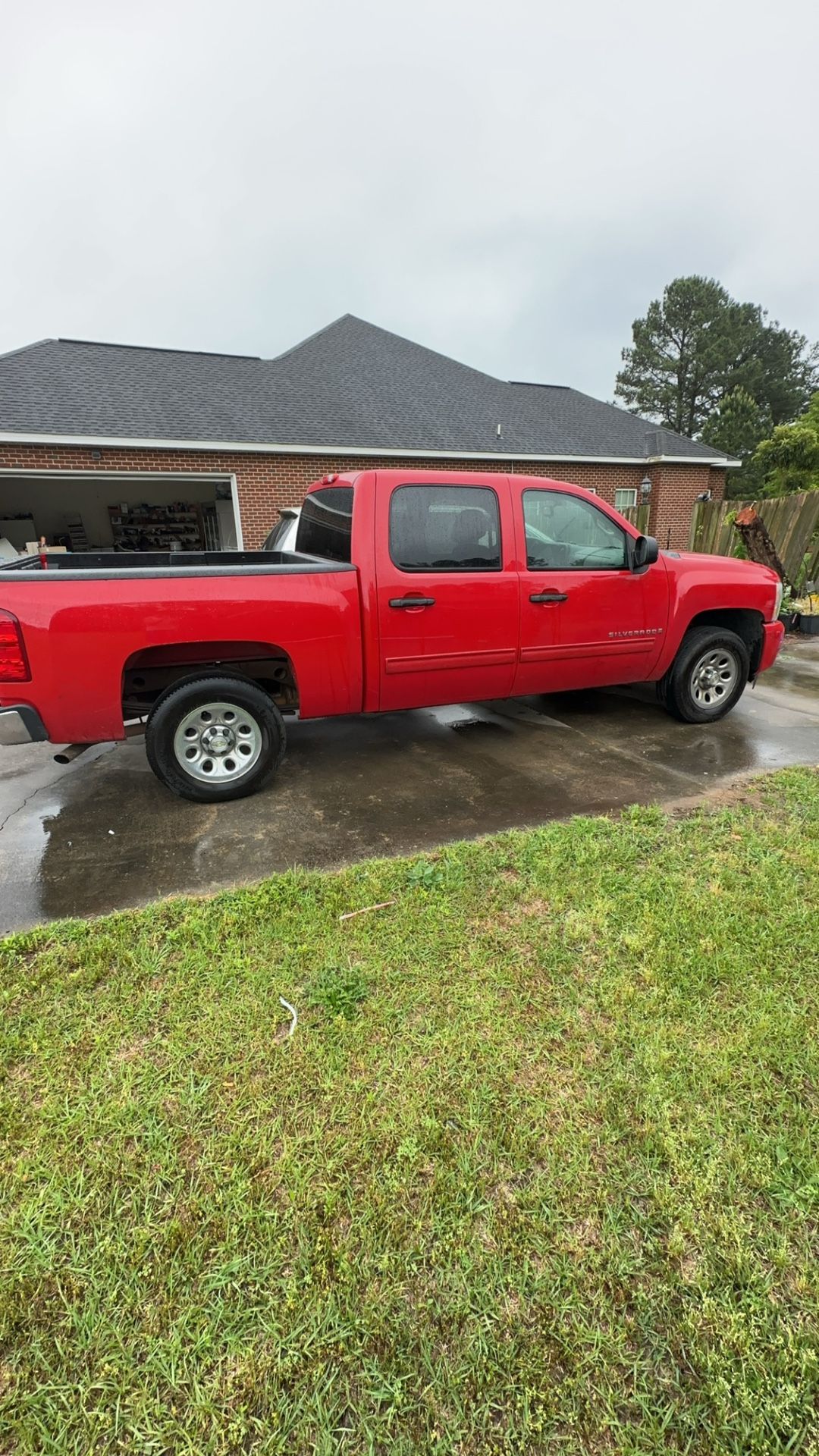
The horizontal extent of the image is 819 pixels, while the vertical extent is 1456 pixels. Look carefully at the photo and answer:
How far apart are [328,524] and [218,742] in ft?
5.74

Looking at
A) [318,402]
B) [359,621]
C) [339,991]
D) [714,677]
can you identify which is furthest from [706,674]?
[318,402]

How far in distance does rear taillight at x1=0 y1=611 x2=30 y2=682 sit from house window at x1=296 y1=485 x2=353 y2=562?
1.91 metres

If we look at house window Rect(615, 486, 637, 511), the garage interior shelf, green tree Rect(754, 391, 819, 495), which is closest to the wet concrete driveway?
house window Rect(615, 486, 637, 511)

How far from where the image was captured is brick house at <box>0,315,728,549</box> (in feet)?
40.1

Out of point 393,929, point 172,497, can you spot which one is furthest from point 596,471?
point 393,929

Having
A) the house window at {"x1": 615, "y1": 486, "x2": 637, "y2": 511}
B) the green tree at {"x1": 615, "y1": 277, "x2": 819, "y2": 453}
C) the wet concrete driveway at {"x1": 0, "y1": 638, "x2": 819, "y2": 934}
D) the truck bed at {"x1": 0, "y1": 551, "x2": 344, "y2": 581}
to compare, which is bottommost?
the wet concrete driveway at {"x1": 0, "y1": 638, "x2": 819, "y2": 934}

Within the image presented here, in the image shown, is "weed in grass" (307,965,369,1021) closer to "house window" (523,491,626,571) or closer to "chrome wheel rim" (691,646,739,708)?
"house window" (523,491,626,571)

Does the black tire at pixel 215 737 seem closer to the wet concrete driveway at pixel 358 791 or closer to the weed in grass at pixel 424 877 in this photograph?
the wet concrete driveway at pixel 358 791

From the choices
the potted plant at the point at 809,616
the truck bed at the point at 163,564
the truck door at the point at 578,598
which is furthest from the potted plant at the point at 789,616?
the truck bed at the point at 163,564

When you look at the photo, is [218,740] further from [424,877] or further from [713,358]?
[713,358]

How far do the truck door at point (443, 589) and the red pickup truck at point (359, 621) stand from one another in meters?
0.01

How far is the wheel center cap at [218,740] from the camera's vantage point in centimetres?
392

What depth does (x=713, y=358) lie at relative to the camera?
37.8 metres

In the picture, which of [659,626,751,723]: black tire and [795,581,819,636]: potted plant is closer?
[659,626,751,723]: black tire
